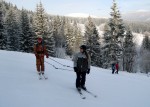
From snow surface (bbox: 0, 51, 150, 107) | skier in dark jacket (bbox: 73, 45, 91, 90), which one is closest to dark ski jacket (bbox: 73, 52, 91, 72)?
skier in dark jacket (bbox: 73, 45, 91, 90)

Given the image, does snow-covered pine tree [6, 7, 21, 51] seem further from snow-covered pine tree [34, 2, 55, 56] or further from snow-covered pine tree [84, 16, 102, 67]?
snow-covered pine tree [84, 16, 102, 67]

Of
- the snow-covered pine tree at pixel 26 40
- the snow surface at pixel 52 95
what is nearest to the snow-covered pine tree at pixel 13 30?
the snow-covered pine tree at pixel 26 40

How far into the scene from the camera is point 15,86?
440 inches

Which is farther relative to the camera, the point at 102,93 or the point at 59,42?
the point at 59,42

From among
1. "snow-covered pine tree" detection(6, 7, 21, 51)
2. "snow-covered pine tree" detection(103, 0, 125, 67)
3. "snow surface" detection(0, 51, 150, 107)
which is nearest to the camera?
"snow surface" detection(0, 51, 150, 107)

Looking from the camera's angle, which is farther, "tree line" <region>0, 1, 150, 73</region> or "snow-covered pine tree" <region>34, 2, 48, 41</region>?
"snow-covered pine tree" <region>34, 2, 48, 41</region>

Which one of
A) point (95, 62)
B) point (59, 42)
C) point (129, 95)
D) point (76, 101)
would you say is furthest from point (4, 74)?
point (59, 42)

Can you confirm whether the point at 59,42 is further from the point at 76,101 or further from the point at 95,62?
the point at 76,101

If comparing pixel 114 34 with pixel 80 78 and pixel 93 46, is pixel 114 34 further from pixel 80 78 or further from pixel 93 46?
pixel 80 78

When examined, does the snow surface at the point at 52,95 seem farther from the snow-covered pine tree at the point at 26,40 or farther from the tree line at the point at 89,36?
the snow-covered pine tree at the point at 26,40

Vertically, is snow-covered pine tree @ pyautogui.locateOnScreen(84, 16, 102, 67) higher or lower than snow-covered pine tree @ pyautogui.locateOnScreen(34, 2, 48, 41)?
lower

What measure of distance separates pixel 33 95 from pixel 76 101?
1.84 m

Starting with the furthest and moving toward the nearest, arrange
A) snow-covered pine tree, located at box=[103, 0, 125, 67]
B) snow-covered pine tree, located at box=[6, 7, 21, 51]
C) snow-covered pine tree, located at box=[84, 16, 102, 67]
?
snow-covered pine tree, located at box=[6, 7, 21, 51], snow-covered pine tree, located at box=[84, 16, 102, 67], snow-covered pine tree, located at box=[103, 0, 125, 67]

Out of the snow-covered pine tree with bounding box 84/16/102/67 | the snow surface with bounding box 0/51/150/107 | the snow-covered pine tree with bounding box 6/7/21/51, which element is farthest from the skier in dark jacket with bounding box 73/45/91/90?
the snow-covered pine tree with bounding box 6/7/21/51
